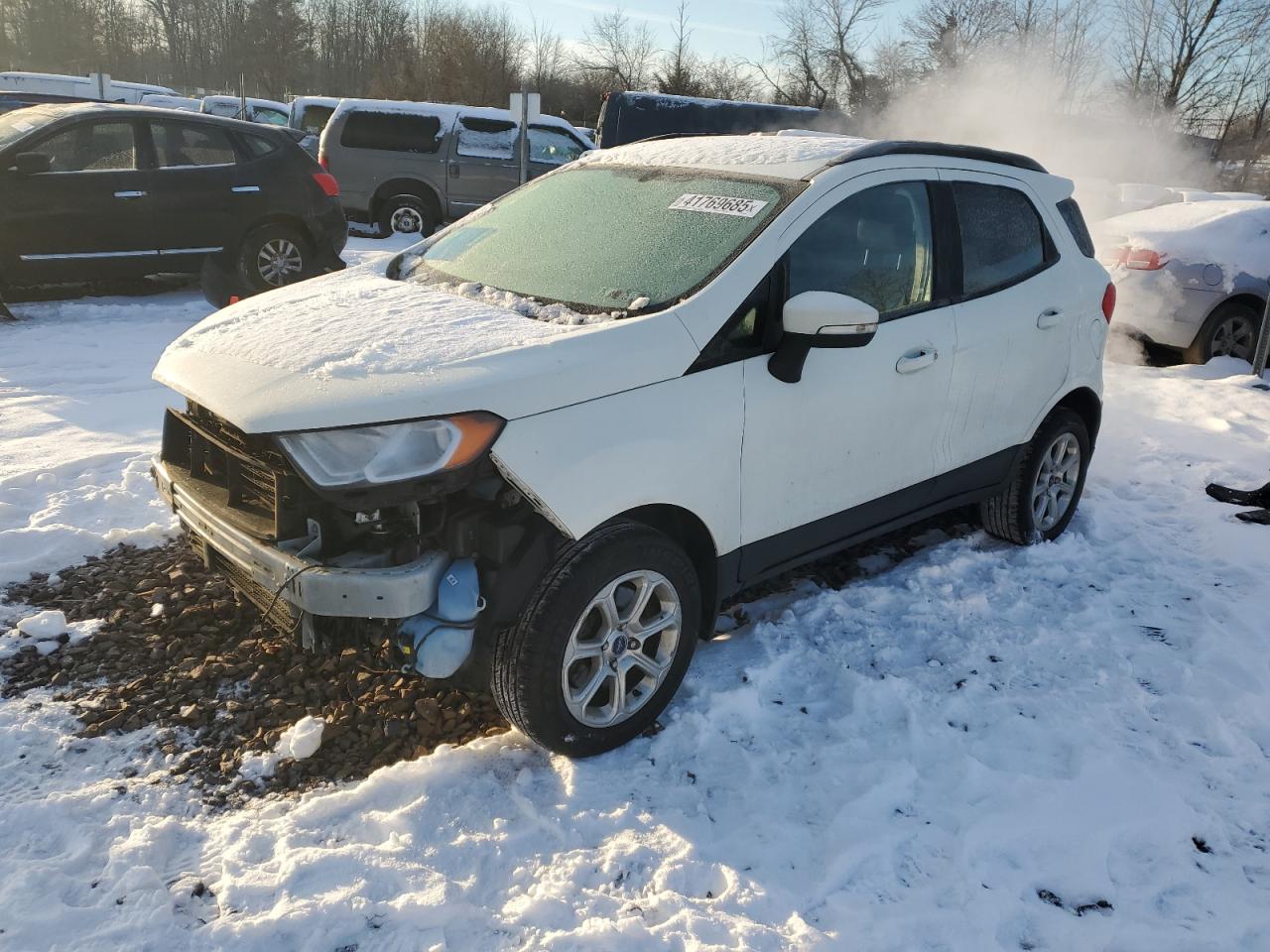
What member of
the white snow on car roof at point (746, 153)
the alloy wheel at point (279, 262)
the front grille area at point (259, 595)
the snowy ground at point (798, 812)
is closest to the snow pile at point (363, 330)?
the front grille area at point (259, 595)

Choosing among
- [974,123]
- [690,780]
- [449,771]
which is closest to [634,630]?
[690,780]

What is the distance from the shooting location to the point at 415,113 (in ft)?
46.0

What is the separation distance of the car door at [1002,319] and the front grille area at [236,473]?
2.58 m

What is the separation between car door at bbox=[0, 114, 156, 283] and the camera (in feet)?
25.6

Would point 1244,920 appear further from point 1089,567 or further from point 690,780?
point 1089,567

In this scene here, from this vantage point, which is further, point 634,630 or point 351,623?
point 634,630

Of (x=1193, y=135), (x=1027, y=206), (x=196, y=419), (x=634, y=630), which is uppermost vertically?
(x=1193, y=135)

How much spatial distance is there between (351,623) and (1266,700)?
3.19 meters

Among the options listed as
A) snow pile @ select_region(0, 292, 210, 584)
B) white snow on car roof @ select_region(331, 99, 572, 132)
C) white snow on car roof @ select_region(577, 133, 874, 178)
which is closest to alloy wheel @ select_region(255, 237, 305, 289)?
snow pile @ select_region(0, 292, 210, 584)

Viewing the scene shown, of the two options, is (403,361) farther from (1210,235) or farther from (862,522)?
(1210,235)

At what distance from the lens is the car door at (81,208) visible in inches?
307

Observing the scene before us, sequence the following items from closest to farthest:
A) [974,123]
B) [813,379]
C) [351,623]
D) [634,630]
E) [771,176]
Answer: [351,623], [634,630], [813,379], [771,176], [974,123]

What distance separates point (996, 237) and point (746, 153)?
123cm

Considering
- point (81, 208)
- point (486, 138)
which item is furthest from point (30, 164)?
point (486, 138)
